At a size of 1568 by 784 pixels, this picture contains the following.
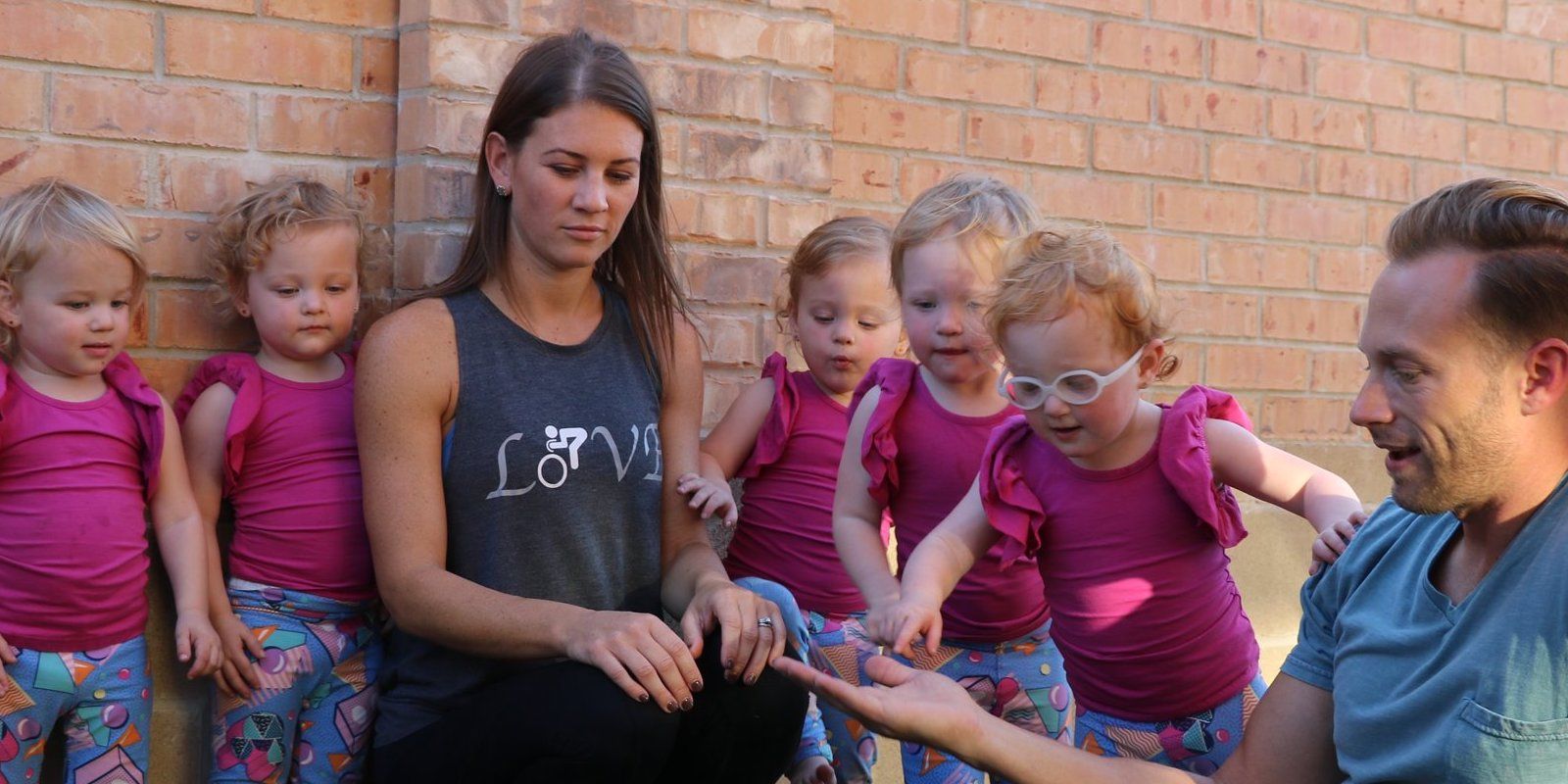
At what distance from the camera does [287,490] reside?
2.93 m

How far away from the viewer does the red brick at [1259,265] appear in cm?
466

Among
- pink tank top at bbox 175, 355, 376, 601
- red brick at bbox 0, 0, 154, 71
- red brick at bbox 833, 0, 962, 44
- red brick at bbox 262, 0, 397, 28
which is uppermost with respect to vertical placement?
red brick at bbox 833, 0, 962, 44

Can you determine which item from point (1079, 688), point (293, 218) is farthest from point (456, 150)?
point (1079, 688)

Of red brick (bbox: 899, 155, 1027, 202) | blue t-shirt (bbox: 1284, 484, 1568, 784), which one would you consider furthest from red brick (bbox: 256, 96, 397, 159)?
blue t-shirt (bbox: 1284, 484, 1568, 784)

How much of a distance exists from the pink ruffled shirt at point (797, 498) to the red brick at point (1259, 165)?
182 centimetres

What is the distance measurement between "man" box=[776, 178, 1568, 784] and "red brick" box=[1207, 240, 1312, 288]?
103 inches

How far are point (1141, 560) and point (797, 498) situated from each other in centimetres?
88

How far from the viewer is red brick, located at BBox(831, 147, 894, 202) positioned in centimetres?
397

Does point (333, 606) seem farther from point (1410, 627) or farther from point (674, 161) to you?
point (1410, 627)

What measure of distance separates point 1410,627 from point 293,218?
2.05 m

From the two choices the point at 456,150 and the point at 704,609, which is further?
the point at 456,150

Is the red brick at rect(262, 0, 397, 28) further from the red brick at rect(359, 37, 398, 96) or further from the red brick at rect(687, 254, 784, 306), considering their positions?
the red brick at rect(687, 254, 784, 306)

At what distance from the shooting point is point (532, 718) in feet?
8.49

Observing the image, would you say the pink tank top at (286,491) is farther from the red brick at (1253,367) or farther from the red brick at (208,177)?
the red brick at (1253,367)
